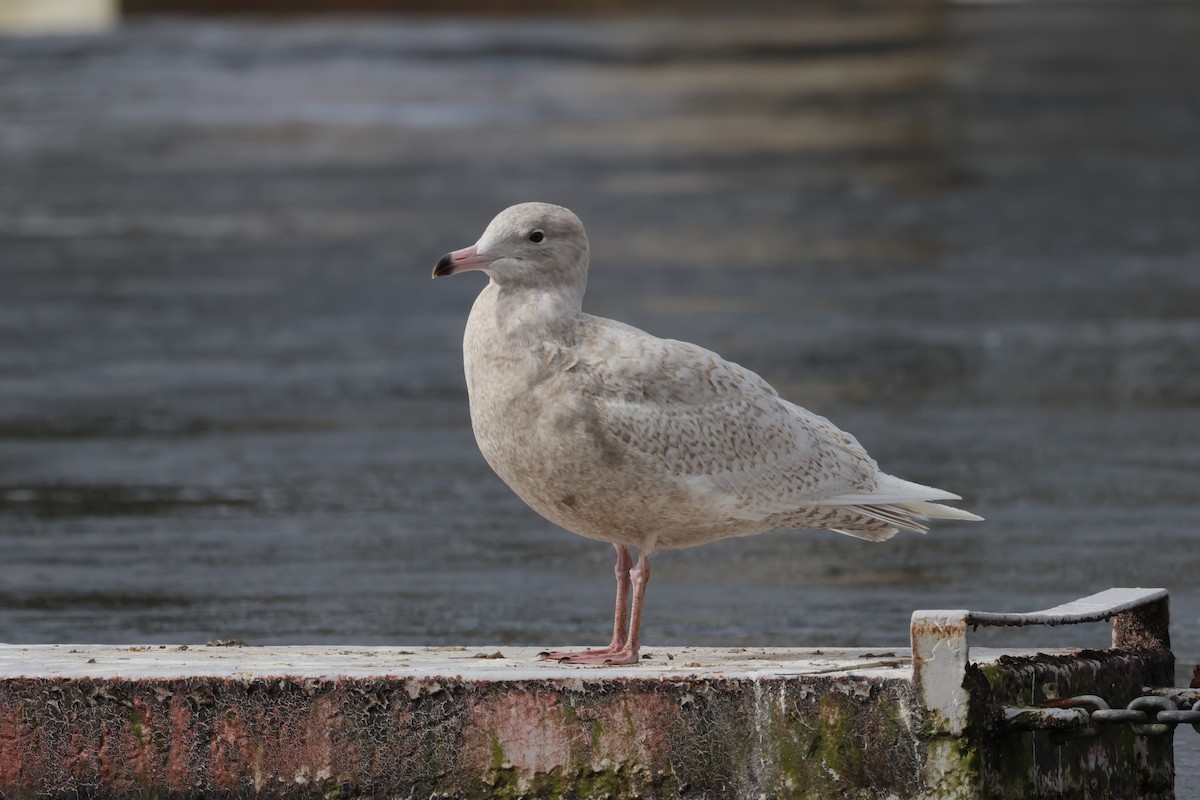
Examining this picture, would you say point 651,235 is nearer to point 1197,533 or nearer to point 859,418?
point 859,418

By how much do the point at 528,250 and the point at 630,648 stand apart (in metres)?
1.20

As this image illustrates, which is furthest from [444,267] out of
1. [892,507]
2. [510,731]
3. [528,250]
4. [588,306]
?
[588,306]

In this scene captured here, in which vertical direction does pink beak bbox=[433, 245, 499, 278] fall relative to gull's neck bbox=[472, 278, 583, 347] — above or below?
above

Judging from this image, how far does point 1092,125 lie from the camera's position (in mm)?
28625

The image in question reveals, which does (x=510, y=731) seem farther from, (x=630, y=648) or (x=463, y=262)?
(x=463, y=262)

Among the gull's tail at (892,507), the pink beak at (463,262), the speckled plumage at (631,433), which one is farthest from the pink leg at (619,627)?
the pink beak at (463,262)

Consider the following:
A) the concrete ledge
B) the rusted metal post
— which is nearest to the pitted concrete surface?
the concrete ledge

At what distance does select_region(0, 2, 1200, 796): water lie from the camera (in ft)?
32.6

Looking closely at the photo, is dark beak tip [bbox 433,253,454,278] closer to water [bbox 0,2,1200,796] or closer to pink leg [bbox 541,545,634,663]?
pink leg [bbox 541,545,634,663]

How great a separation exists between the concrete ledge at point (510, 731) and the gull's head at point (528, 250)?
1.19m

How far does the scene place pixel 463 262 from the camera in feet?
21.7

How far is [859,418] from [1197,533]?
3298 millimetres

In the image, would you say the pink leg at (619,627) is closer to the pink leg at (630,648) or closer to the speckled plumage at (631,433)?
the pink leg at (630,648)

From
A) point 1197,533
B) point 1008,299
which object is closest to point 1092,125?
point 1008,299
